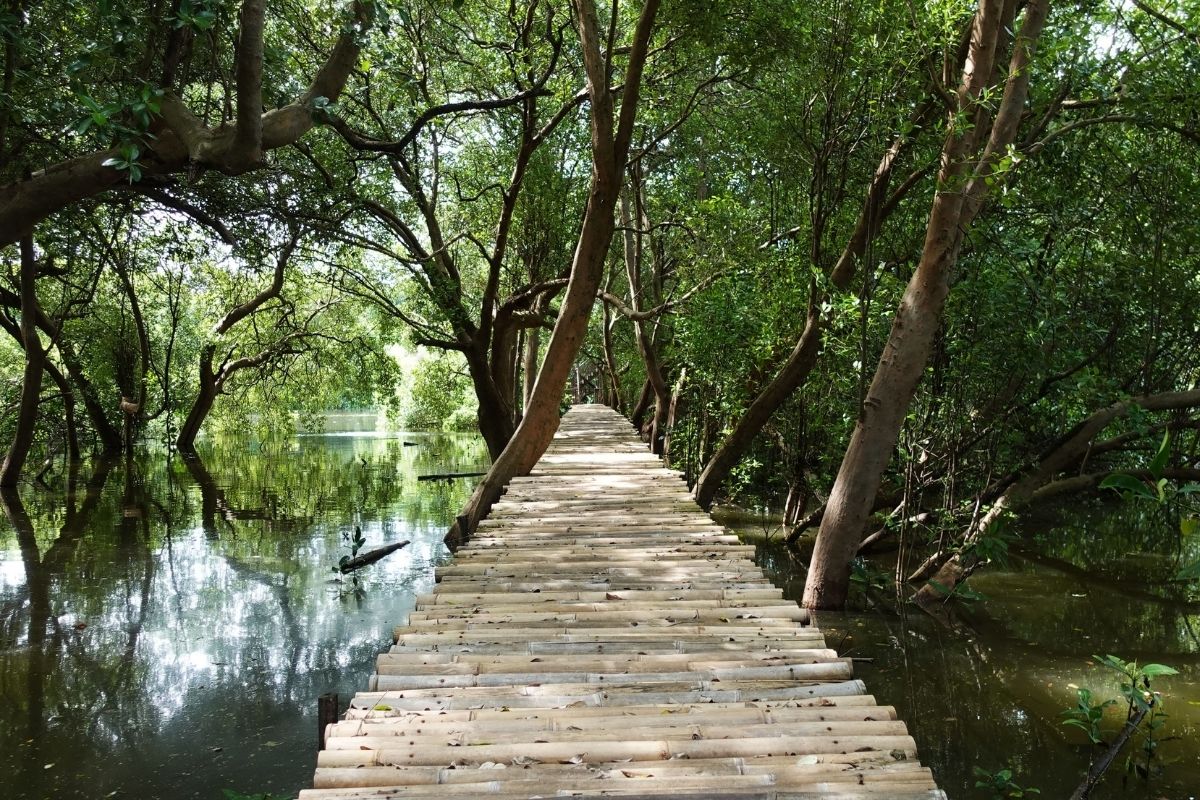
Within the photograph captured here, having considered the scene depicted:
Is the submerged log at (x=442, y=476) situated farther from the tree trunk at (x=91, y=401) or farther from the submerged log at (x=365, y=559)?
the tree trunk at (x=91, y=401)

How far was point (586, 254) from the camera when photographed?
824 cm

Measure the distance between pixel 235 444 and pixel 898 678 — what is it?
2818 centimetres

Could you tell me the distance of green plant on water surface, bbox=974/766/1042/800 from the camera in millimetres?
4180

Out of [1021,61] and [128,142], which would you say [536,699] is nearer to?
[128,142]

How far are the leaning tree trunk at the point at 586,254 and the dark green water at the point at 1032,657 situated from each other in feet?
10.4

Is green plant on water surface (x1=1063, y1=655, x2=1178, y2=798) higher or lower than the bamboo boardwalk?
lower

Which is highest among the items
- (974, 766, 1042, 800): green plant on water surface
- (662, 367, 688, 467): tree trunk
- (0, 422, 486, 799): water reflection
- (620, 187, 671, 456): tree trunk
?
(620, 187, 671, 456): tree trunk

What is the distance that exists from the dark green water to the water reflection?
3.99 metres

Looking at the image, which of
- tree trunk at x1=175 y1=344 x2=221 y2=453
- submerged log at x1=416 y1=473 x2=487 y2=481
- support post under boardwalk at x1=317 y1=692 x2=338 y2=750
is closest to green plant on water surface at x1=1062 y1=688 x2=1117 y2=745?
support post under boardwalk at x1=317 y1=692 x2=338 y2=750

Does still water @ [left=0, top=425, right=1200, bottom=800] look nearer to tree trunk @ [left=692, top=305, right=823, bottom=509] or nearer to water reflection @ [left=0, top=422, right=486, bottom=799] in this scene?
water reflection @ [left=0, top=422, right=486, bottom=799]

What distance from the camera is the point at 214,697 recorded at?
19.2 feet

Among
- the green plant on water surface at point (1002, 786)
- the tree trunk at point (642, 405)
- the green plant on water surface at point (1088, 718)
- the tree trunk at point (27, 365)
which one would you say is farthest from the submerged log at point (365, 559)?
the tree trunk at point (642, 405)

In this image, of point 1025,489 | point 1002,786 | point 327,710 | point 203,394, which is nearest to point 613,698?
point 327,710

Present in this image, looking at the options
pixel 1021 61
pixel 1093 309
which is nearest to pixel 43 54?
pixel 1021 61
